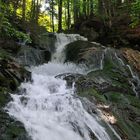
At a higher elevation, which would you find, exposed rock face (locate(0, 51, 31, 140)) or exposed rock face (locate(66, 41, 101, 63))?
exposed rock face (locate(66, 41, 101, 63))

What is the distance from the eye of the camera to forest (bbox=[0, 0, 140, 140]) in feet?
28.6

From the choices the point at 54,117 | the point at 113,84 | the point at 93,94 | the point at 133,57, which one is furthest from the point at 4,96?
the point at 133,57

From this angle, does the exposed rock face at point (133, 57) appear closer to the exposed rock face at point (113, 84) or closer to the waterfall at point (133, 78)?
the exposed rock face at point (113, 84)

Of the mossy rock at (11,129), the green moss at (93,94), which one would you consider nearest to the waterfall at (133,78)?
the green moss at (93,94)

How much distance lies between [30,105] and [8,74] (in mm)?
2154

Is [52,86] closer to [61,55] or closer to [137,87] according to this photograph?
[137,87]

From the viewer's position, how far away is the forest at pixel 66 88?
28.6 feet

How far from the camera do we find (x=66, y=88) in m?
11.9

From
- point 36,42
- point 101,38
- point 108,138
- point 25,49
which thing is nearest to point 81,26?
point 101,38

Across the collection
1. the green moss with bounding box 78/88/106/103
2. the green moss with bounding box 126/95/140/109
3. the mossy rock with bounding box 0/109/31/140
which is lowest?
the green moss with bounding box 126/95/140/109

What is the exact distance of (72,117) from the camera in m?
9.34

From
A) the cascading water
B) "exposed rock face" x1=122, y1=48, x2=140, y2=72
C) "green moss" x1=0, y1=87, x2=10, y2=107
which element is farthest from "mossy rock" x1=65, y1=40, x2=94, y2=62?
"green moss" x1=0, y1=87, x2=10, y2=107

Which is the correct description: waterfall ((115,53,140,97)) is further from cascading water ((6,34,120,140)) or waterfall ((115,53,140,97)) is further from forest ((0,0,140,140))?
cascading water ((6,34,120,140))

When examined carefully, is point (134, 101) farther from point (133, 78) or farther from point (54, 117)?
point (54, 117)
